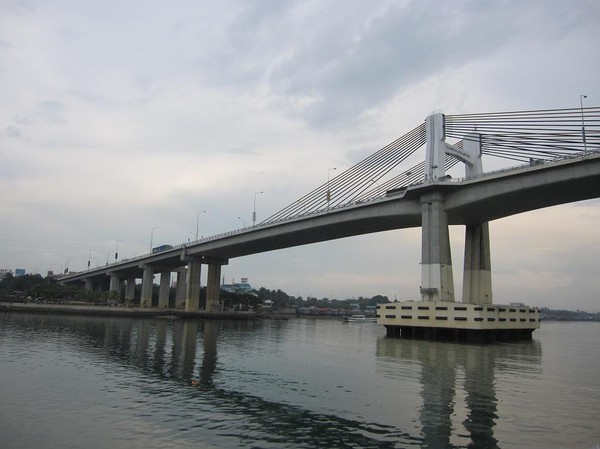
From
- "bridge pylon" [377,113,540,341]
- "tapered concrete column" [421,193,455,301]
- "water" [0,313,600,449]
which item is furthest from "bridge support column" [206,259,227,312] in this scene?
"water" [0,313,600,449]

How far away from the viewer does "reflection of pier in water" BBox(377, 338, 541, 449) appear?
14.1 metres

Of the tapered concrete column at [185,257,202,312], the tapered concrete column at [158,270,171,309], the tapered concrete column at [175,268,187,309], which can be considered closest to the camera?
the tapered concrete column at [185,257,202,312]

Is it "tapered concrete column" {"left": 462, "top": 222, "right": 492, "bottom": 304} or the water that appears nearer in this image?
the water

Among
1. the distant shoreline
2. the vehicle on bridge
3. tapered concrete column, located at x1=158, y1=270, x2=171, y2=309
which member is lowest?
the distant shoreline

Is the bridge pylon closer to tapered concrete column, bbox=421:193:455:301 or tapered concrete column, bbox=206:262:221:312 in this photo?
tapered concrete column, bbox=421:193:455:301

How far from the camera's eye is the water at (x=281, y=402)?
13367 mm

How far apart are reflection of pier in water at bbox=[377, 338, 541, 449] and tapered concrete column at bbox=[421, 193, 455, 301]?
15.1 m

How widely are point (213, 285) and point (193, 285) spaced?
17.1 feet

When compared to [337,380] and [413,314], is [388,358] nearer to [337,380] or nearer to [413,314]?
[337,380]

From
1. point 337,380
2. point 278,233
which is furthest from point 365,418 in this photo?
point 278,233

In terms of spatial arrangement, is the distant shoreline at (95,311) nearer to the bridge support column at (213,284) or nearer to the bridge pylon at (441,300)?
the bridge support column at (213,284)

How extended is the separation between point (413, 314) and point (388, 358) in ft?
74.7

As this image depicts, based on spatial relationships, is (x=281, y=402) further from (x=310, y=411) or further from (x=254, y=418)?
(x=254, y=418)

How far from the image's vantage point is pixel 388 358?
116 ft
